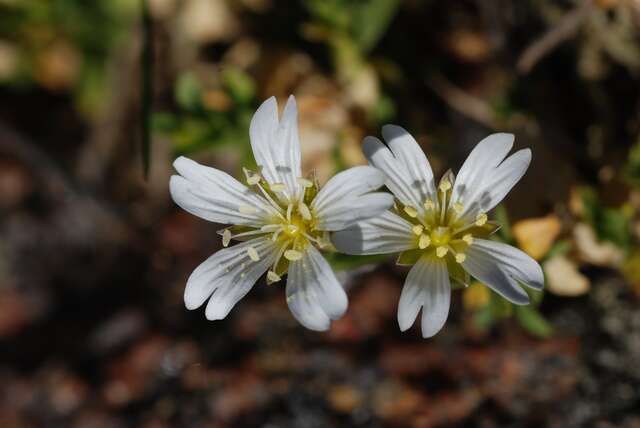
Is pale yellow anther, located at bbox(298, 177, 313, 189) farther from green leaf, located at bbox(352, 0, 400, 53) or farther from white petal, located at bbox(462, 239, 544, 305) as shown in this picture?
green leaf, located at bbox(352, 0, 400, 53)

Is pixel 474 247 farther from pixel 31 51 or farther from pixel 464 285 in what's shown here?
pixel 31 51

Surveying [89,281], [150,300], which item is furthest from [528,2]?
[89,281]

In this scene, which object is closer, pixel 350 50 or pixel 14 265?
pixel 350 50

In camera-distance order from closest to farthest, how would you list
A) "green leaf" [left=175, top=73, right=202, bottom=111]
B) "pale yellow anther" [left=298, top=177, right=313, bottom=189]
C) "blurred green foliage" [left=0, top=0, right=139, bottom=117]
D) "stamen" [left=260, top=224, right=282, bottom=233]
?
"pale yellow anther" [left=298, top=177, right=313, bottom=189]
"stamen" [left=260, top=224, right=282, bottom=233]
"green leaf" [left=175, top=73, right=202, bottom=111]
"blurred green foliage" [left=0, top=0, right=139, bottom=117]

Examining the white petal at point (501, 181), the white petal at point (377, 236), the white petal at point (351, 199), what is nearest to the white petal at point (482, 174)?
the white petal at point (501, 181)

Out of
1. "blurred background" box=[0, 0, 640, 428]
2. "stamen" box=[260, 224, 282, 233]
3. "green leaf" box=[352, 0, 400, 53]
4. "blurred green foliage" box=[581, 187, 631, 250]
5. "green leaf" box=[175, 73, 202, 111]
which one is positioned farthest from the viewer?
"green leaf" box=[352, 0, 400, 53]

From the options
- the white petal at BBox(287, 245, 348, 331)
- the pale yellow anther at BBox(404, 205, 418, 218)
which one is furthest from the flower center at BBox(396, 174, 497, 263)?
the white petal at BBox(287, 245, 348, 331)
